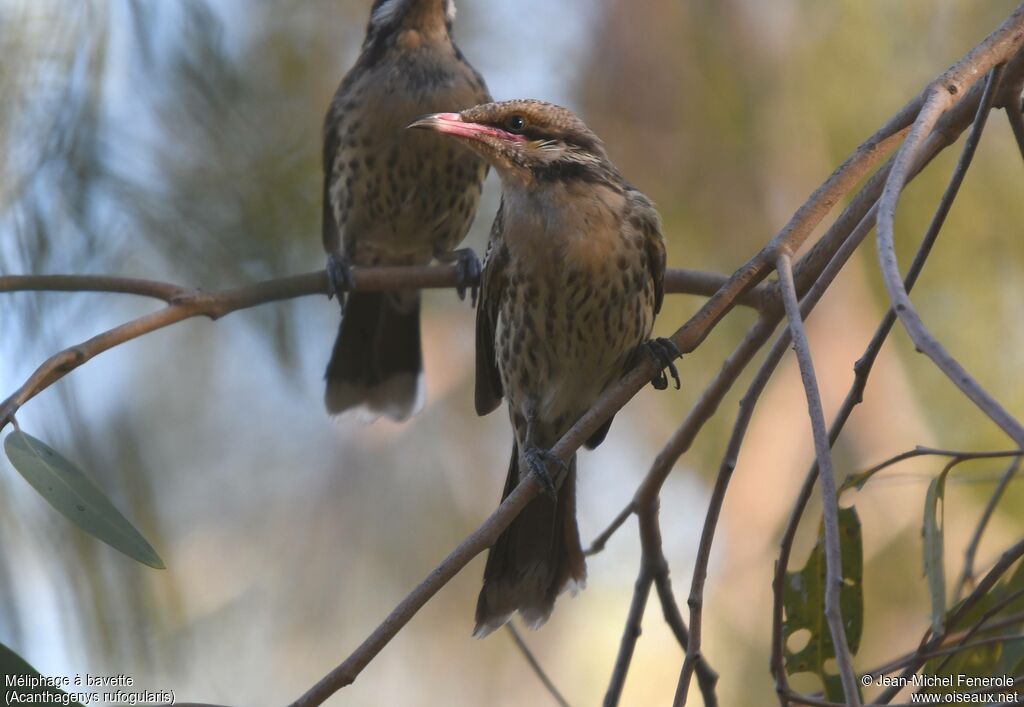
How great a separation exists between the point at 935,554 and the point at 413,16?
3.12m

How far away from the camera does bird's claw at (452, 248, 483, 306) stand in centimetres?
421

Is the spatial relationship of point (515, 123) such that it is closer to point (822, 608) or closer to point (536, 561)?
point (536, 561)

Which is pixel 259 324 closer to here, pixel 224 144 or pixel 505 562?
pixel 224 144

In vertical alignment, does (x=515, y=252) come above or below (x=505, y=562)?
above

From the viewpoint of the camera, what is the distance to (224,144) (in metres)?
2.83

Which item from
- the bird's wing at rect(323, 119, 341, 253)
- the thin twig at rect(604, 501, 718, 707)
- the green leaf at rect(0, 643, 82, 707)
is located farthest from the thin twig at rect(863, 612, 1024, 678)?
the bird's wing at rect(323, 119, 341, 253)

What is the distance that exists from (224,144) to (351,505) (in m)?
4.35

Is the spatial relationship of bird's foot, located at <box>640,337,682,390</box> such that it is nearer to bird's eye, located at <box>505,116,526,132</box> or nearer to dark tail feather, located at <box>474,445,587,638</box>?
dark tail feather, located at <box>474,445,587,638</box>

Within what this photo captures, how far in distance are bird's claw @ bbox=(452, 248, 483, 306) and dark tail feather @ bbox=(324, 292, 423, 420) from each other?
2.10ft

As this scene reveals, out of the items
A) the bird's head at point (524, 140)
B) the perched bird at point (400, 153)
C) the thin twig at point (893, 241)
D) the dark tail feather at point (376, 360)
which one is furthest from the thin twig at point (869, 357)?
the dark tail feather at point (376, 360)

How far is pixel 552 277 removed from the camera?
3.23 m

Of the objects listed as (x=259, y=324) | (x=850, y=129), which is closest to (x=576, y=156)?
(x=259, y=324)

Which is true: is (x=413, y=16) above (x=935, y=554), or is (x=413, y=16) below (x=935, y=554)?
above

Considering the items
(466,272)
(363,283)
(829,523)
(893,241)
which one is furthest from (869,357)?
(466,272)
